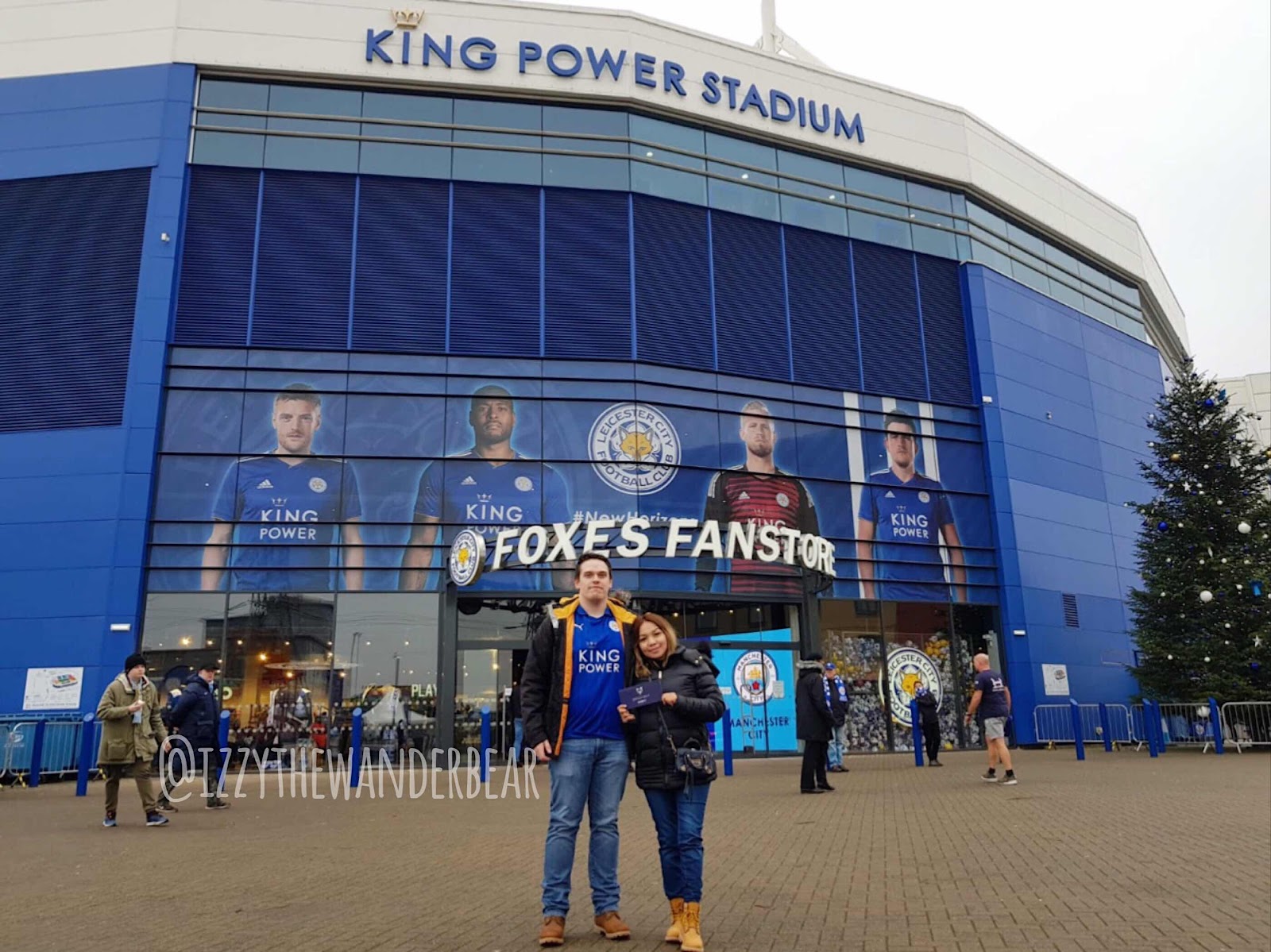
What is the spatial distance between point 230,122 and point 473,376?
27.6 ft

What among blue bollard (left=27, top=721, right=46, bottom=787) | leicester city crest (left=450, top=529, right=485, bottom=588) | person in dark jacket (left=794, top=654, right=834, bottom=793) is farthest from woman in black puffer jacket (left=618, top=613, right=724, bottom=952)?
leicester city crest (left=450, top=529, right=485, bottom=588)

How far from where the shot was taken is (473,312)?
918 inches

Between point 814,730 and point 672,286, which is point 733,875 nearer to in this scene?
point 814,730

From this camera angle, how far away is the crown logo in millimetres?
24500

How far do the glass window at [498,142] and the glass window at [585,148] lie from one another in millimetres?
270

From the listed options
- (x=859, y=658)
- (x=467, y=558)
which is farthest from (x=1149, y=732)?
(x=467, y=558)

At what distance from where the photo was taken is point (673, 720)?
200 inches

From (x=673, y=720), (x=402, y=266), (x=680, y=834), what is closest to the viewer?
(x=680, y=834)

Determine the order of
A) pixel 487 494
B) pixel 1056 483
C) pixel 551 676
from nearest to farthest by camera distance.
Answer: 1. pixel 551 676
2. pixel 487 494
3. pixel 1056 483

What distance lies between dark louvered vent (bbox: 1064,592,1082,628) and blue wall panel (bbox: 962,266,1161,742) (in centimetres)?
15

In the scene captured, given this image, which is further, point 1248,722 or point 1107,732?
point 1107,732

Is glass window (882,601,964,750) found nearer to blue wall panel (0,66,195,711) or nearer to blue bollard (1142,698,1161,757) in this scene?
blue bollard (1142,698,1161,757)

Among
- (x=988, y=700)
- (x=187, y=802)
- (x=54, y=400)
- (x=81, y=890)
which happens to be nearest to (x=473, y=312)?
(x=54, y=400)

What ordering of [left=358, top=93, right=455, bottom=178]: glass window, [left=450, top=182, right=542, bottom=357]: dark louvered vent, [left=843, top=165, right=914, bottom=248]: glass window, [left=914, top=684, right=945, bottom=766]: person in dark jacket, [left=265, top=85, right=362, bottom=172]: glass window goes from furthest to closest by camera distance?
[left=843, top=165, right=914, bottom=248]: glass window → [left=358, top=93, right=455, bottom=178]: glass window → [left=265, top=85, right=362, bottom=172]: glass window → [left=450, top=182, right=542, bottom=357]: dark louvered vent → [left=914, top=684, right=945, bottom=766]: person in dark jacket
